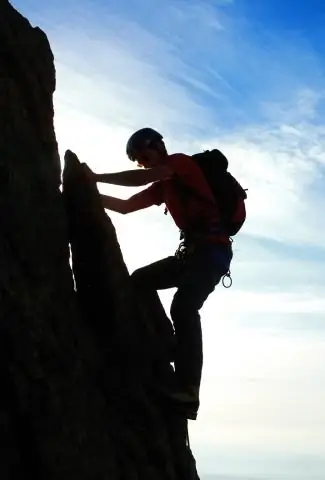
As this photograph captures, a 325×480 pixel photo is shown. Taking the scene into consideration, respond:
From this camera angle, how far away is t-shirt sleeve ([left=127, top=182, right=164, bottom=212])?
14539 mm

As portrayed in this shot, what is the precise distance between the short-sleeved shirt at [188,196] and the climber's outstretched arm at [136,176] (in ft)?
0.78

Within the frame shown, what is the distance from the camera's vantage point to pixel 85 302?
12.8 meters

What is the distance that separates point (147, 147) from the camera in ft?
43.4

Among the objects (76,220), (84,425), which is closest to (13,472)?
(84,425)

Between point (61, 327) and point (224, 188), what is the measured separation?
3.89 metres

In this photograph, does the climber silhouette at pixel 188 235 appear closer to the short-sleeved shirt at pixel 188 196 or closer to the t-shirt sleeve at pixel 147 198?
the short-sleeved shirt at pixel 188 196

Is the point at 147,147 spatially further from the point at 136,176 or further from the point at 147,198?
the point at 147,198

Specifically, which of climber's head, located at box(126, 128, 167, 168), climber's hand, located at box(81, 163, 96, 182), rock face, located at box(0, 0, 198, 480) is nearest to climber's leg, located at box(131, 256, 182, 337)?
rock face, located at box(0, 0, 198, 480)

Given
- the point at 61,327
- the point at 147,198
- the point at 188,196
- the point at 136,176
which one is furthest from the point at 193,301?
the point at 147,198

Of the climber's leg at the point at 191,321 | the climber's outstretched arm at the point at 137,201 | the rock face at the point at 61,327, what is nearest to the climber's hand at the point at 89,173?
the rock face at the point at 61,327

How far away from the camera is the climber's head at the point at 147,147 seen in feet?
43.4

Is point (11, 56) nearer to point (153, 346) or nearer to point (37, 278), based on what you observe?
point (37, 278)

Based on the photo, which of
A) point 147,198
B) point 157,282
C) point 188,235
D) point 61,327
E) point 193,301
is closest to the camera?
point 61,327

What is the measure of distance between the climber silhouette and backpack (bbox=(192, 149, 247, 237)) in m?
0.04
